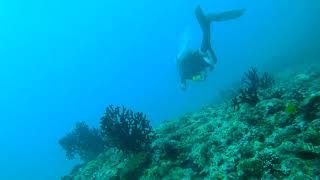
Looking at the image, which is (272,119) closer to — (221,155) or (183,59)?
(221,155)

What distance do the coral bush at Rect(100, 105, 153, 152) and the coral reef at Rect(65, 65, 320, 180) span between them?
0.20ft

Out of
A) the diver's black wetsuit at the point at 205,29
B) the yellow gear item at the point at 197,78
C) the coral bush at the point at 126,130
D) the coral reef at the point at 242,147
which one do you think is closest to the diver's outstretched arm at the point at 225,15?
the diver's black wetsuit at the point at 205,29

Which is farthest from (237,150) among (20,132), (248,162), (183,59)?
(20,132)

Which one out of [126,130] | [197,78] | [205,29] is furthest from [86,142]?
[205,29]

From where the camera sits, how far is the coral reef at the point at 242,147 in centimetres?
517

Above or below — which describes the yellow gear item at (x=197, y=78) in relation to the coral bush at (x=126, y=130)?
above

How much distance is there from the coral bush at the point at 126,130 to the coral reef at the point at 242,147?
0.06m

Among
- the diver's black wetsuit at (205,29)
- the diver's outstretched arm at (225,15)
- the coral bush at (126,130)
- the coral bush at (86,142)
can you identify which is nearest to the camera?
the coral bush at (126,130)

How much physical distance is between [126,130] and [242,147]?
3.44 meters

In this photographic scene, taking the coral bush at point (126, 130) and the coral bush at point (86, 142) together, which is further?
the coral bush at point (86, 142)

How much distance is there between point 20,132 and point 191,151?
162121mm

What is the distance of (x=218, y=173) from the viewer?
584 centimetres

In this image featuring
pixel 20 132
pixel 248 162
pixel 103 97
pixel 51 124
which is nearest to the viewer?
pixel 248 162

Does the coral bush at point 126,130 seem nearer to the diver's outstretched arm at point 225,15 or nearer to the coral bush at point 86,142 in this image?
the coral bush at point 86,142
